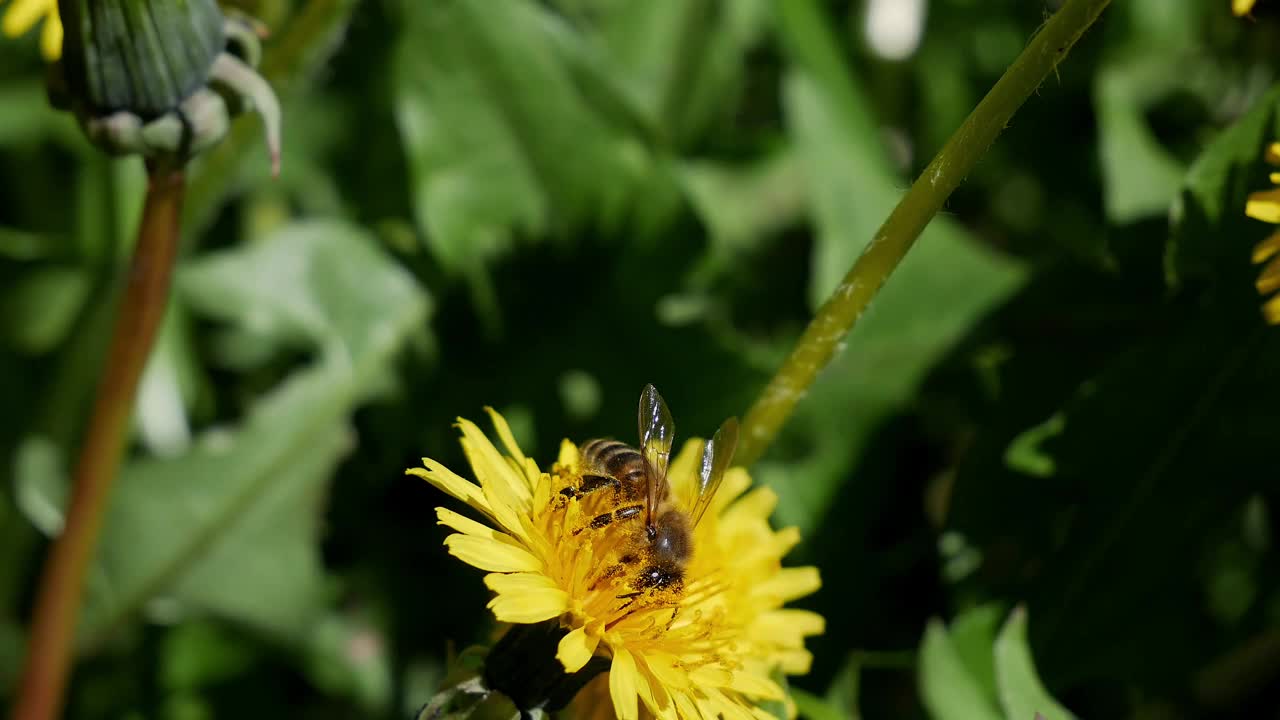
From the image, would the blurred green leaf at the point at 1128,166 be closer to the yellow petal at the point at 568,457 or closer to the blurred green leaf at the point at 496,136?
the blurred green leaf at the point at 496,136

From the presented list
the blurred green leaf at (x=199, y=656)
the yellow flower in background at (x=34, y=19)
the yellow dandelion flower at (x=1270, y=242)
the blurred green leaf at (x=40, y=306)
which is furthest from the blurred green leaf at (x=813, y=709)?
the blurred green leaf at (x=40, y=306)

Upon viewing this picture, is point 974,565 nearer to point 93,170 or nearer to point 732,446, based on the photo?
point 732,446

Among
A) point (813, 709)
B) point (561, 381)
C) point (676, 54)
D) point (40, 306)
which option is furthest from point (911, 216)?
point (40, 306)

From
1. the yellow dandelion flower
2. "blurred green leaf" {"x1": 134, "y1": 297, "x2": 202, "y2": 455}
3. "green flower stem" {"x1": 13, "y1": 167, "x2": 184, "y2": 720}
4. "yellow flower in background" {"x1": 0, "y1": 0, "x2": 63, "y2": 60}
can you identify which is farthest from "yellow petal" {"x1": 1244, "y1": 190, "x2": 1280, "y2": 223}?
"blurred green leaf" {"x1": 134, "y1": 297, "x2": 202, "y2": 455}

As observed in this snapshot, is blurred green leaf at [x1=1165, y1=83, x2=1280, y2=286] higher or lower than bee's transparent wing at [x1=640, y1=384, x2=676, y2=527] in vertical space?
higher

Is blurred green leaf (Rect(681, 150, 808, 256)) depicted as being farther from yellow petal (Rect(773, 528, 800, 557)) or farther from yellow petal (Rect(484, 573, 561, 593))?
yellow petal (Rect(484, 573, 561, 593))

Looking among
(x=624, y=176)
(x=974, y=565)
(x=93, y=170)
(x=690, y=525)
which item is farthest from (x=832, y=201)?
(x=93, y=170)
